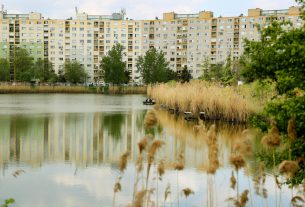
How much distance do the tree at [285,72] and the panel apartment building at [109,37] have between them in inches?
4538

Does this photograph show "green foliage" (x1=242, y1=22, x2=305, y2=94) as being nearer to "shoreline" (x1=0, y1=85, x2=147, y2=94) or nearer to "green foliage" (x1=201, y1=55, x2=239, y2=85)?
"green foliage" (x1=201, y1=55, x2=239, y2=85)

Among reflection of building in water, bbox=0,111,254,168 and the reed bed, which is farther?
the reed bed

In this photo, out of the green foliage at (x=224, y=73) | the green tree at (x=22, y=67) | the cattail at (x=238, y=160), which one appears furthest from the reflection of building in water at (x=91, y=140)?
the green tree at (x=22, y=67)

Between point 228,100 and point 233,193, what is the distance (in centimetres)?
1550

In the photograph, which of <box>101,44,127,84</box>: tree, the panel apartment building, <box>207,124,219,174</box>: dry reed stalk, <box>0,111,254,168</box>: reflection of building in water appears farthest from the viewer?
the panel apartment building

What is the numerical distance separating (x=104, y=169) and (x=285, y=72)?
21.8 feet

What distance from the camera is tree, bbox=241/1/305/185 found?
6.82 metres

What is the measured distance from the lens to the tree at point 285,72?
6820 mm

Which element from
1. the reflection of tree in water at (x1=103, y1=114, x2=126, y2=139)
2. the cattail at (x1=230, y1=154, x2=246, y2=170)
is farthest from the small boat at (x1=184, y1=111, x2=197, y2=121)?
the cattail at (x1=230, y1=154, x2=246, y2=170)

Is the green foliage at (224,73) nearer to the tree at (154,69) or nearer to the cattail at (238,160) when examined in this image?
the tree at (154,69)

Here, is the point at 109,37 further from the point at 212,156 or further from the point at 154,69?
the point at 212,156

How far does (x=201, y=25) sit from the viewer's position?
122750mm

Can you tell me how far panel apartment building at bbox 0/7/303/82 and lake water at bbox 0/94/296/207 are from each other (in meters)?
101

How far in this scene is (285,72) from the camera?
7281mm
